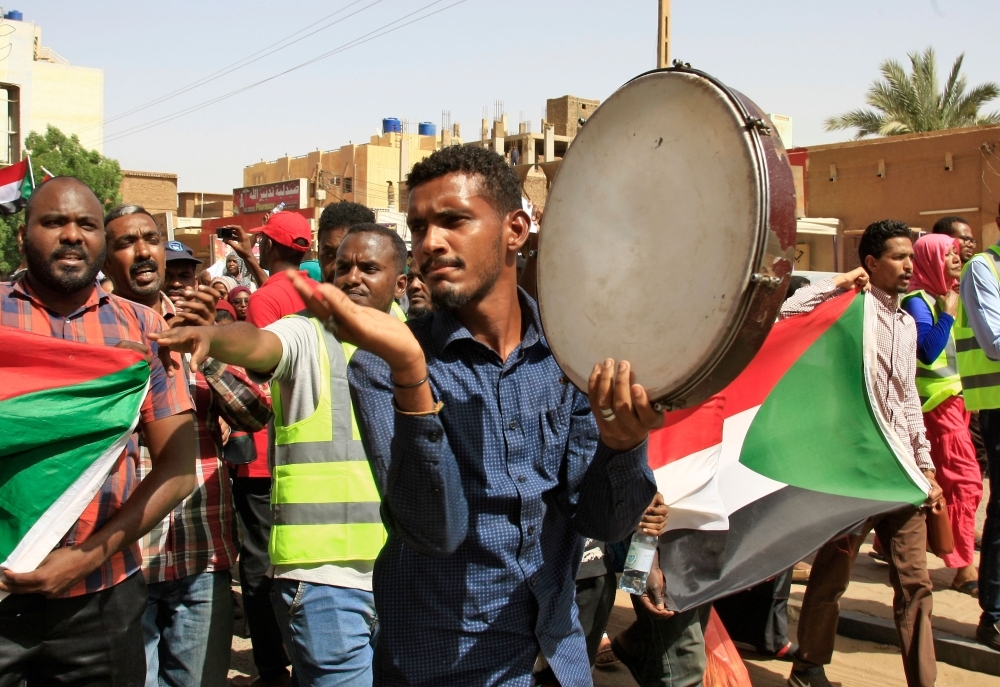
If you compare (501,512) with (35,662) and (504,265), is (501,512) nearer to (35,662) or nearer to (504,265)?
(504,265)

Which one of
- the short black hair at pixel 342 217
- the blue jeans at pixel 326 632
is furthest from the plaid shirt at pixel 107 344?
the short black hair at pixel 342 217

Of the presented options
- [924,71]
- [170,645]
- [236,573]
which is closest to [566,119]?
[924,71]

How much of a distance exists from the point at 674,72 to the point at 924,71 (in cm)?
2615

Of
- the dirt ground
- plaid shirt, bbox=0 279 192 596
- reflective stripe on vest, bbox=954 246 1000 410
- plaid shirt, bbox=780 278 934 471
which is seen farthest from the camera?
reflective stripe on vest, bbox=954 246 1000 410

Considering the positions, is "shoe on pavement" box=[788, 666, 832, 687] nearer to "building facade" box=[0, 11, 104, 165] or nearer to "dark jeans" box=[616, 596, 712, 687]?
"dark jeans" box=[616, 596, 712, 687]

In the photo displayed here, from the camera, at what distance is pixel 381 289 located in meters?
3.90

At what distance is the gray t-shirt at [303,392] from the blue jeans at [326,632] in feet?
0.10

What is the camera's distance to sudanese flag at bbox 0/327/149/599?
2.79m

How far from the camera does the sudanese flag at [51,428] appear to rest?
2795 millimetres

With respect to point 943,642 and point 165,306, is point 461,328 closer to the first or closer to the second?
point 165,306

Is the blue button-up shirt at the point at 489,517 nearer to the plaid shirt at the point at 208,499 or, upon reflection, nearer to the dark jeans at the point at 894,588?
the plaid shirt at the point at 208,499

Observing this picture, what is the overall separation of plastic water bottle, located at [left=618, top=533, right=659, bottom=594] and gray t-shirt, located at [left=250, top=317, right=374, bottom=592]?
1.15m

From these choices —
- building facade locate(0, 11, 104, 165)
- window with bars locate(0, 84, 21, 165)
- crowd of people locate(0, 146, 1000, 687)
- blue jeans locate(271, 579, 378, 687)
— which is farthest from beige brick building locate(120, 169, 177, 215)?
blue jeans locate(271, 579, 378, 687)

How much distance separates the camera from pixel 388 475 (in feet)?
6.67
